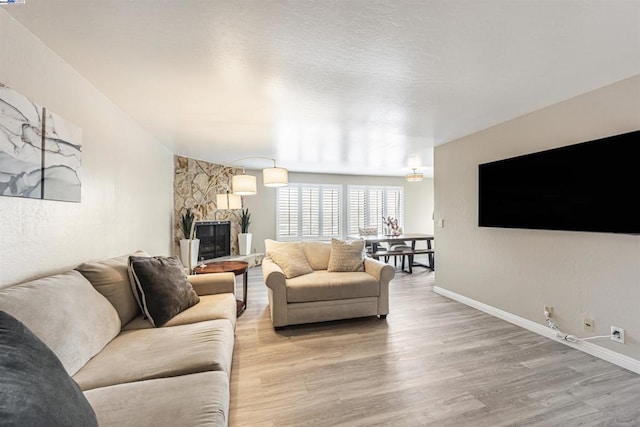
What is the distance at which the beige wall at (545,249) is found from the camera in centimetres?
214

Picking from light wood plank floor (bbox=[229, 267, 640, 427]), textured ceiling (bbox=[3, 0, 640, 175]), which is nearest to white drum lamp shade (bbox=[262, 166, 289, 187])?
textured ceiling (bbox=[3, 0, 640, 175])

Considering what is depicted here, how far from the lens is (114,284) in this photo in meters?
1.85

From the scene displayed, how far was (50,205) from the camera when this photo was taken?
1721 mm

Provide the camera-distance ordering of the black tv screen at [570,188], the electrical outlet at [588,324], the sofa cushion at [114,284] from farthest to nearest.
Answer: the electrical outlet at [588,324], the black tv screen at [570,188], the sofa cushion at [114,284]

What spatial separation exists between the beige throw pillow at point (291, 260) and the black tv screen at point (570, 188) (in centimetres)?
227

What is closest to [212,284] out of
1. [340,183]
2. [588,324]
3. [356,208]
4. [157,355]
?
[157,355]

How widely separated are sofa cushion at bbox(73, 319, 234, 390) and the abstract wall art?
101cm

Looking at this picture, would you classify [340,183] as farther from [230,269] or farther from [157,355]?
[157,355]

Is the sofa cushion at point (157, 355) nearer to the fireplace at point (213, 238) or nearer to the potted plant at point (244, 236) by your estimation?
the fireplace at point (213, 238)

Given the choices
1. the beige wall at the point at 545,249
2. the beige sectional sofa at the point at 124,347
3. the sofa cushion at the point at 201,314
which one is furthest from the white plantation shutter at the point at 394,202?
the beige sectional sofa at the point at 124,347

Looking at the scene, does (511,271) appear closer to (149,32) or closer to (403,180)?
(149,32)

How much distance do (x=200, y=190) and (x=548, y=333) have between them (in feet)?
→ 18.4

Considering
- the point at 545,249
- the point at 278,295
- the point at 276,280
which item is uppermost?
the point at 545,249

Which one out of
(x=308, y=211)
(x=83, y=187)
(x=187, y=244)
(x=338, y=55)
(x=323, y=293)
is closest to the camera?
(x=338, y=55)
